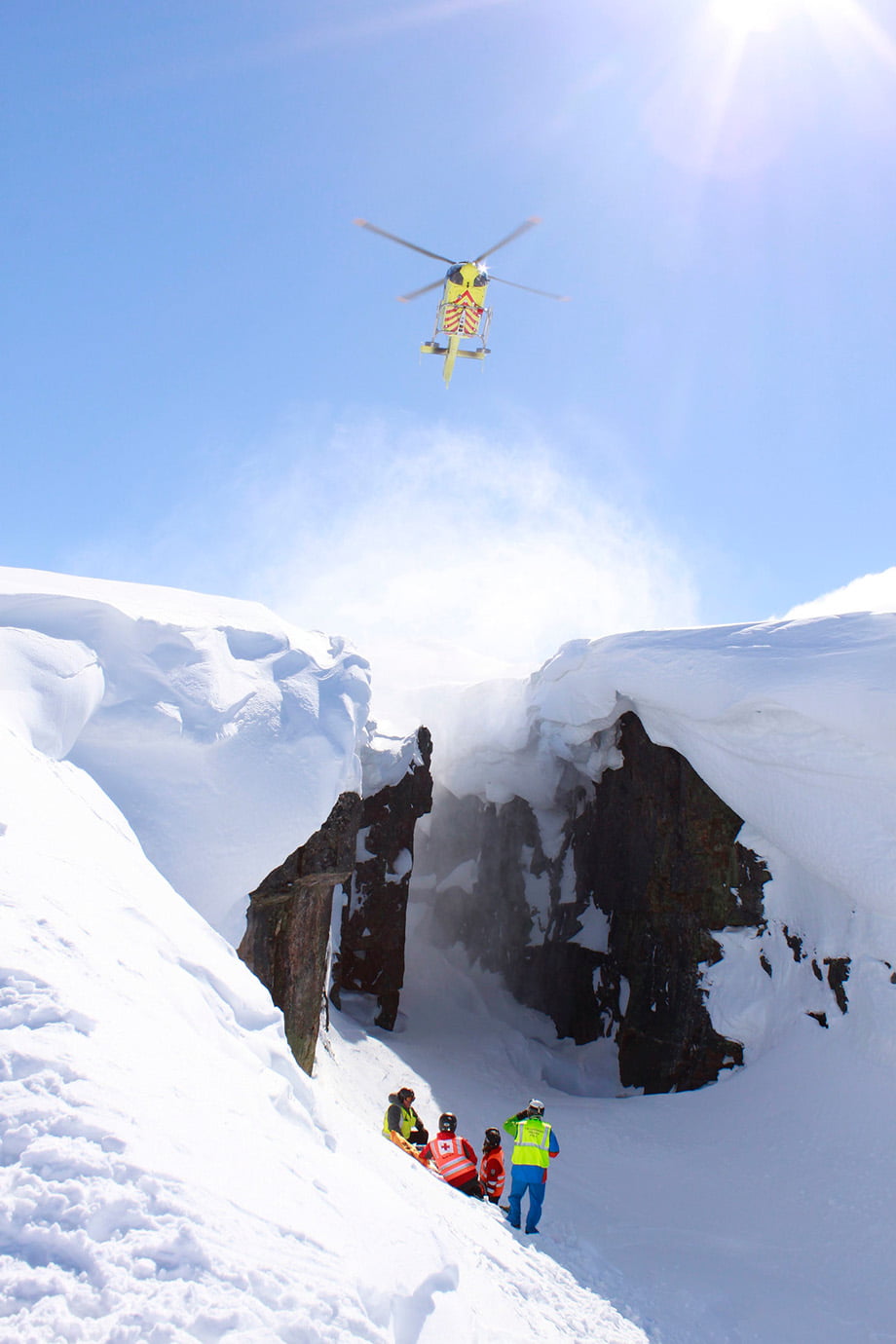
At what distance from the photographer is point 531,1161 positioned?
696 centimetres

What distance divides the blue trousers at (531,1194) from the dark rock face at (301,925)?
3786 mm

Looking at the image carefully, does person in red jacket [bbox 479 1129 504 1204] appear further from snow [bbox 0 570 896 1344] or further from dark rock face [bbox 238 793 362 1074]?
dark rock face [bbox 238 793 362 1074]

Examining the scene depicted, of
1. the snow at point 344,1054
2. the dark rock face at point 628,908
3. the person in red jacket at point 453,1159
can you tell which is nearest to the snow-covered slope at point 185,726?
the snow at point 344,1054

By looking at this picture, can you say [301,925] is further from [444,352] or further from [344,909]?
[444,352]

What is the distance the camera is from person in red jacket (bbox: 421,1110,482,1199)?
713cm

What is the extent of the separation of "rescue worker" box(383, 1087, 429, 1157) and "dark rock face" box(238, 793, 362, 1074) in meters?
2.63

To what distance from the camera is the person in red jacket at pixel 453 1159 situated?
713 cm

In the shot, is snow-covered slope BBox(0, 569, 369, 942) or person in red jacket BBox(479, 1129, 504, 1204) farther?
person in red jacket BBox(479, 1129, 504, 1204)

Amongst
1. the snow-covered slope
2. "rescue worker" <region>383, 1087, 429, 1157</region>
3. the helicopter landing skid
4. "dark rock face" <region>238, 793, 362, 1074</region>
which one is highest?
the helicopter landing skid

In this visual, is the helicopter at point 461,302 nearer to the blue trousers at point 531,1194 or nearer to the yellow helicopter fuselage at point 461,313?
the yellow helicopter fuselage at point 461,313

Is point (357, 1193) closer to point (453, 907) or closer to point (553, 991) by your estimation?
point (553, 991)

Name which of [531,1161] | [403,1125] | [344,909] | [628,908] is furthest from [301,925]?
[628,908]

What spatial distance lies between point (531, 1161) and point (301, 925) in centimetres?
510

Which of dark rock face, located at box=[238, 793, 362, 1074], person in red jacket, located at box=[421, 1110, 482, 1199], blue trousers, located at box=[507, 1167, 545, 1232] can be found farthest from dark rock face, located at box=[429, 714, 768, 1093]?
person in red jacket, located at box=[421, 1110, 482, 1199]
